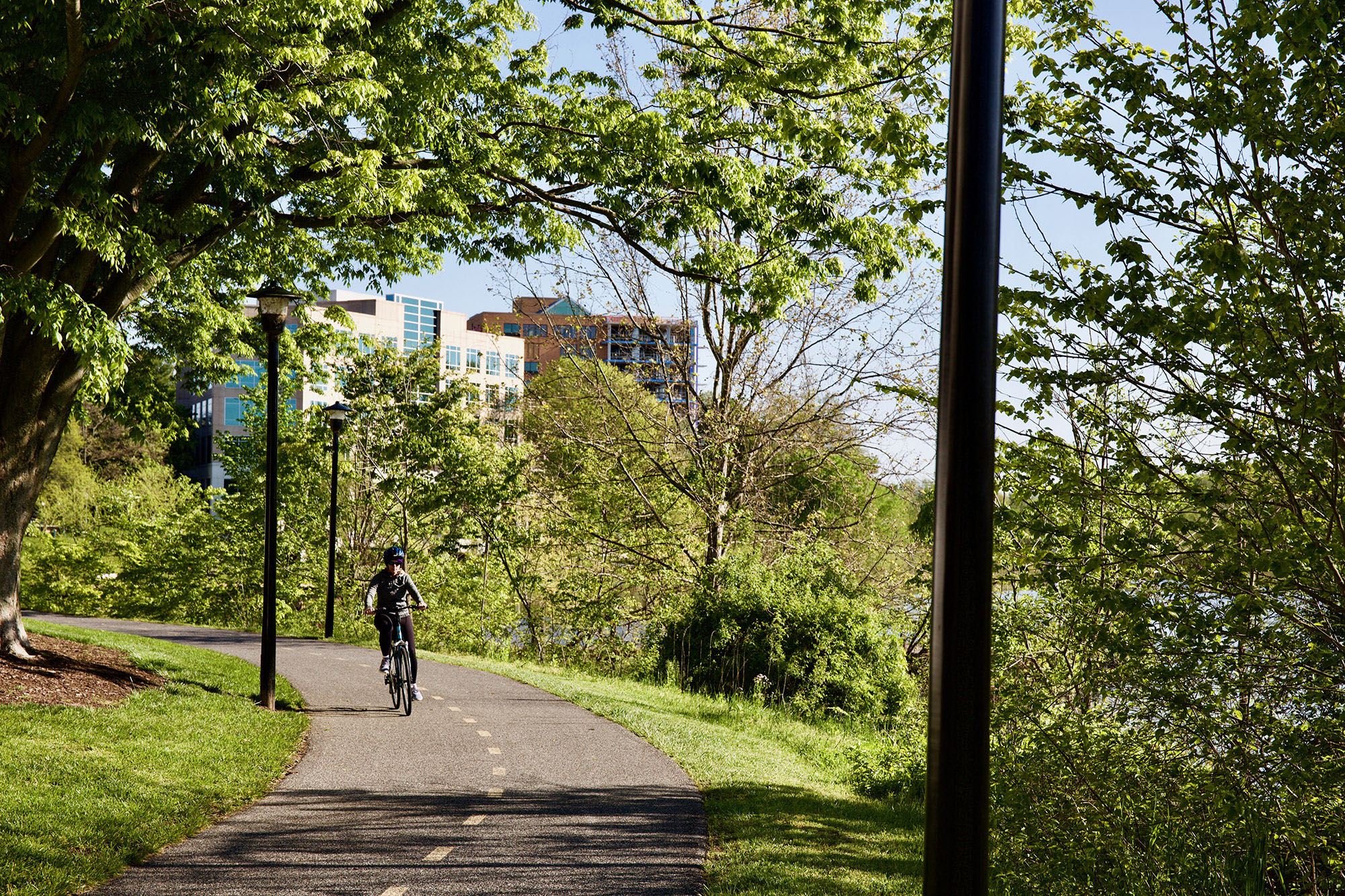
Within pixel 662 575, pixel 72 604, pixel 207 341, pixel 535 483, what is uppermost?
pixel 207 341

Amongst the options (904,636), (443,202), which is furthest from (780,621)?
(443,202)

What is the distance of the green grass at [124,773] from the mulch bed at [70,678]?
0.28 meters

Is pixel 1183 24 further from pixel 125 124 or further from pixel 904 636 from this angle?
pixel 904 636

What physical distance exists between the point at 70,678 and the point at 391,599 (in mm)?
3479

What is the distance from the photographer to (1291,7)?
508 cm

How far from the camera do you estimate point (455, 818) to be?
7371 mm

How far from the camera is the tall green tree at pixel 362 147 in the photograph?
867 cm

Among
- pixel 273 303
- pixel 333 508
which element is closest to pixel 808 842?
pixel 273 303

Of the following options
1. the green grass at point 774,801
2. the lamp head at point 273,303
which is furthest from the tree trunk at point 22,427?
the green grass at point 774,801

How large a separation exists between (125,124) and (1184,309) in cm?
792

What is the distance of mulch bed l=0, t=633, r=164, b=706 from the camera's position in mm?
10430

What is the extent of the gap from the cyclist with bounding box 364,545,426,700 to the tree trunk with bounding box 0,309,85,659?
3.98 m

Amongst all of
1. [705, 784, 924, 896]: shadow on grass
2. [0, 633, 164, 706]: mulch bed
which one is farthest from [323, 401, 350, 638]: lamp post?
[705, 784, 924, 896]: shadow on grass

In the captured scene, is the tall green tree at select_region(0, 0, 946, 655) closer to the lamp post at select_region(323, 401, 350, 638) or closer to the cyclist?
the cyclist
